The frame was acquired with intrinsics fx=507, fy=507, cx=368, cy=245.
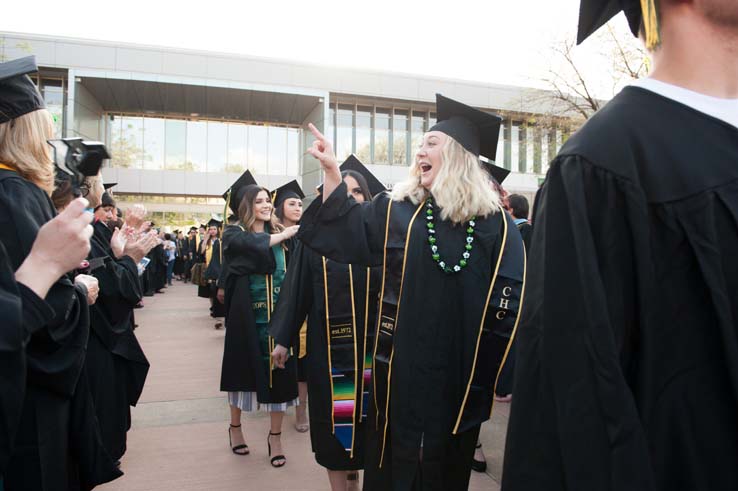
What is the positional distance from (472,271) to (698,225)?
151cm

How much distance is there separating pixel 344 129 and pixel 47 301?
23930mm

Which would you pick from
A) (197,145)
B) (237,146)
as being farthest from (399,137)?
(197,145)

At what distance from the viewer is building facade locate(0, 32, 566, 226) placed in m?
20.5

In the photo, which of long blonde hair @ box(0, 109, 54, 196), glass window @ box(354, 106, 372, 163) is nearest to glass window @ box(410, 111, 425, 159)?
glass window @ box(354, 106, 372, 163)

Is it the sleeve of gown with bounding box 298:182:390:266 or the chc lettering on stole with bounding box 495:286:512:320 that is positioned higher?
the sleeve of gown with bounding box 298:182:390:266

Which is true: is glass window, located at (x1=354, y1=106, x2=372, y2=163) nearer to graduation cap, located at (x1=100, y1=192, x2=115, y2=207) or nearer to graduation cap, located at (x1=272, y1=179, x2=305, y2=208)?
graduation cap, located at (x1=272, y1=179, x2=305, y2=208)

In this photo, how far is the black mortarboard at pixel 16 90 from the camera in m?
1.78

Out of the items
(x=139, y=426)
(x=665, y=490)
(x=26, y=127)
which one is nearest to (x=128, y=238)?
(x=26, y=127)

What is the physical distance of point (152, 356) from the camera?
7812 millimetres

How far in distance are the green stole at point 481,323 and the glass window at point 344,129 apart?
22749mm

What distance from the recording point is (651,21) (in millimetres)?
1076

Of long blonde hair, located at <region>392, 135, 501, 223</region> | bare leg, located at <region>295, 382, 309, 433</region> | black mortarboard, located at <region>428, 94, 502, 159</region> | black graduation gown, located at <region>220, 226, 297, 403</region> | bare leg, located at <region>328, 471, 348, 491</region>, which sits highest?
black mortarboard, located at <region>428, 94, 502, 159</region>

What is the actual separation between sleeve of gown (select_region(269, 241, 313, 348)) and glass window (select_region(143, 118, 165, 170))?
73.5ft

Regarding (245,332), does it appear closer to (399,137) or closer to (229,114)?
(399,137)
